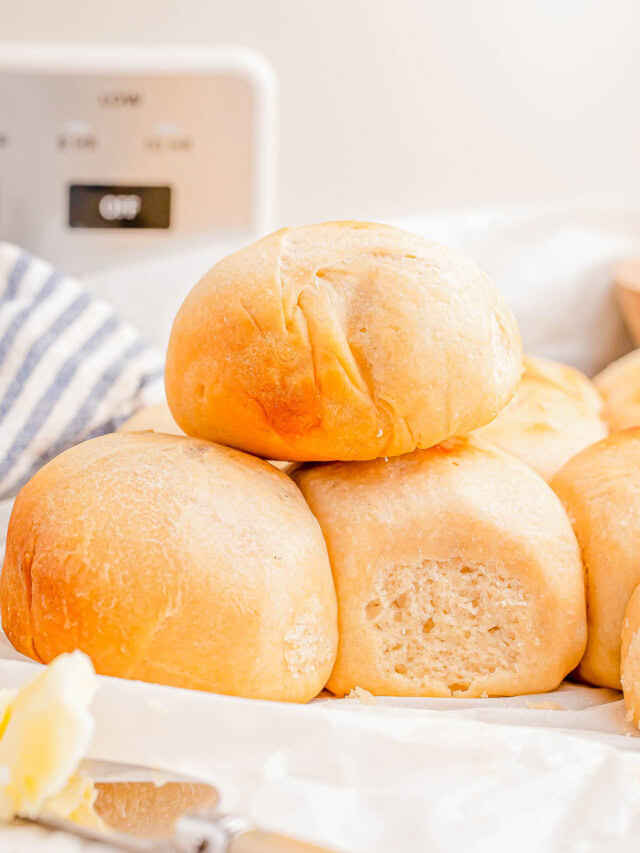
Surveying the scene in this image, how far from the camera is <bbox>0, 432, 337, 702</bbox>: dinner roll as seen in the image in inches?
20.5

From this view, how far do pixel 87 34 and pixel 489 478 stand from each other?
40.0 inches

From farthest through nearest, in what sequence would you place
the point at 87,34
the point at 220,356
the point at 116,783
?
the point at 87,34 < the point at 220,356 < the point at 116,783

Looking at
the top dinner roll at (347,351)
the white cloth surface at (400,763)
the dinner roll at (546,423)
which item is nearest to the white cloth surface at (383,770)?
the white cloth surface at (400,763)

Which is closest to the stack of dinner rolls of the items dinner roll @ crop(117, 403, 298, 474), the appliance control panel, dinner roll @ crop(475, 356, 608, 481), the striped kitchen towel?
dinner roll @ crop(475, 356, 608, 481)

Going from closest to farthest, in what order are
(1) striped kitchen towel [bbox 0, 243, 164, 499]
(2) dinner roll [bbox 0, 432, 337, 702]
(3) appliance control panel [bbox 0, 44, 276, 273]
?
1. (2) dinner roll [bbox 0, 432, 337, 702]
2. (1) striped kitchen towel [bbox 0, 243, 164, 499]
3. (3) appliance control panel [bbox 0, 44, 276, 273]

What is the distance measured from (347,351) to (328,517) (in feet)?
0.39

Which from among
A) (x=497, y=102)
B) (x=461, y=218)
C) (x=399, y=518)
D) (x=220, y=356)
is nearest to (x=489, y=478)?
(x=399, y=518)

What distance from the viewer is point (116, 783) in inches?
17.9

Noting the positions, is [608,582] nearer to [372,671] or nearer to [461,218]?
[372,671]

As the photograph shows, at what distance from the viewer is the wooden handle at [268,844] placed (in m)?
0.39

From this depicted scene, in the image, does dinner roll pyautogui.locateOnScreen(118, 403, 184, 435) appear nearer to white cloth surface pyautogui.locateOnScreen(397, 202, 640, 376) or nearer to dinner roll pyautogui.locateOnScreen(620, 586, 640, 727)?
dinner roll pyautogui.locateOnScreen(620, 586, 640, 727)

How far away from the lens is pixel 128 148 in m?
1.31

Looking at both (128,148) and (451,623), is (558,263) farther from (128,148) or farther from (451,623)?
(451,623)

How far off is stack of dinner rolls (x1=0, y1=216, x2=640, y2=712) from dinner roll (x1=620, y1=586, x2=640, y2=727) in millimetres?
29
